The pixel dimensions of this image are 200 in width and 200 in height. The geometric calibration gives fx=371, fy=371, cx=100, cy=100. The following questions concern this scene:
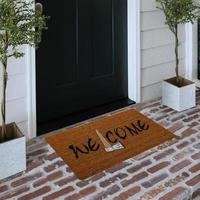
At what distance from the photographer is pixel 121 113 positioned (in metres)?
3.12

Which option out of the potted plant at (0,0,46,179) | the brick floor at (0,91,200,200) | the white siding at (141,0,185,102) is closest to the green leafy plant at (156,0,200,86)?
the white siding at (141,0,185,102)

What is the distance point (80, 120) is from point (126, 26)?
3.07 ft

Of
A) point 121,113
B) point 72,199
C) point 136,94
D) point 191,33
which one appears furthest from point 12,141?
point 191,33

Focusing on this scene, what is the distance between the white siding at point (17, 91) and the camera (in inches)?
102

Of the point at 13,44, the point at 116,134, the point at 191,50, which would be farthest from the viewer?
the point at 191,50

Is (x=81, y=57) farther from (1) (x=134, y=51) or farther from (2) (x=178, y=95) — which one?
(2) (x=178, y=95)

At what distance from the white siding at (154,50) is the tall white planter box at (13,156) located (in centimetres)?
145

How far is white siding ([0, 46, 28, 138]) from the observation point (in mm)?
2588

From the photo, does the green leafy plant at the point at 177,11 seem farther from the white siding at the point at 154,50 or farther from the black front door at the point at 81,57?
the black front door at the point at 81,57

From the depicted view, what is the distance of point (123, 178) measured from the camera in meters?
2.29

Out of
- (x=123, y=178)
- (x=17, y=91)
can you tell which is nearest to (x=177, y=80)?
(x=123, y=178)

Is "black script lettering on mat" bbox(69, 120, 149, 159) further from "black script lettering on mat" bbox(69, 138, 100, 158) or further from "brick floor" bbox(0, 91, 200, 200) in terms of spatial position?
"brick floor" bbox(0, 91, 200, 200)

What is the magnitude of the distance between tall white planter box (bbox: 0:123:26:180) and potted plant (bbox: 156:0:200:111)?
1481mm

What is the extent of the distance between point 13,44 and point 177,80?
169cm
